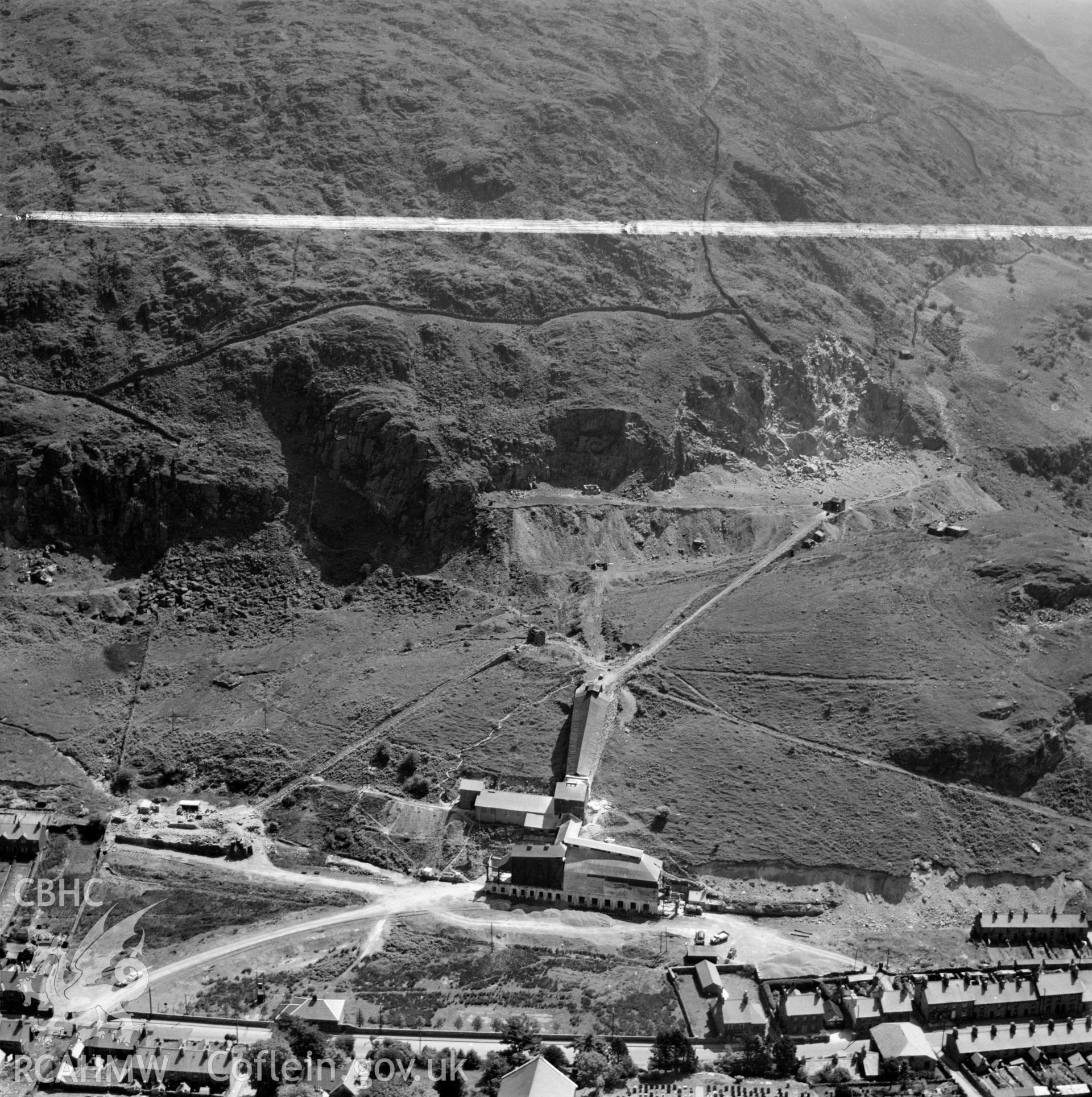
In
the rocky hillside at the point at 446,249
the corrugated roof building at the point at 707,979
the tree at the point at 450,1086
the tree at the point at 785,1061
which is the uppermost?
the rocky hillside at the point at 446,249

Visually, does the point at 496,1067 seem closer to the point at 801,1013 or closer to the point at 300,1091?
the point at 300,1091

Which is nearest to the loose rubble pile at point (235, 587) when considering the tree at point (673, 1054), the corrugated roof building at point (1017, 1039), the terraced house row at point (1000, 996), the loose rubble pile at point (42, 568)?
the loose rubble pile at point (42, 568)

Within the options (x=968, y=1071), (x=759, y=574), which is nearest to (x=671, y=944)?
(x=968, y=1071)

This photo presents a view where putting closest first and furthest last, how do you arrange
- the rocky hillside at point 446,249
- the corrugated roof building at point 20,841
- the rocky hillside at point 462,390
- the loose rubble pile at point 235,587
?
the corrugated roof building at point 20,841
the rocky hillside at point 462,390
the loose rubble pile at point 235,587
the rocky hillside at point 446,249

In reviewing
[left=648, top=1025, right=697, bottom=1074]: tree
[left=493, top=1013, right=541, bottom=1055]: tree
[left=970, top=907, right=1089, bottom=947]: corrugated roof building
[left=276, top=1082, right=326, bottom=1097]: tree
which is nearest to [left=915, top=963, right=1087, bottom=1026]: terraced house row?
[left=970, top=907, right=1089, bottom=947]: corrugated roof building

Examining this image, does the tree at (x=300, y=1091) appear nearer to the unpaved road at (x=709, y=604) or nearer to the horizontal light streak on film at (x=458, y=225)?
the unpaved road at (x=709, y=604)

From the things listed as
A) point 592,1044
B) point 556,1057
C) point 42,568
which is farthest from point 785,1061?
point 42,568
